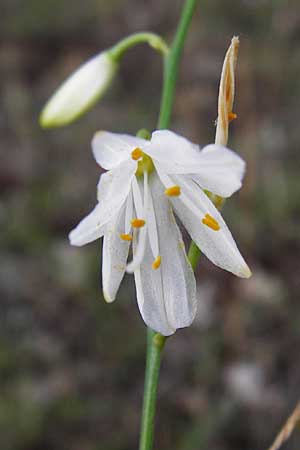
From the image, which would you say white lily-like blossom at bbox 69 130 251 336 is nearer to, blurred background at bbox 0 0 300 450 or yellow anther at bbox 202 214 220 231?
yellow anther at bbox 202 214 220 231

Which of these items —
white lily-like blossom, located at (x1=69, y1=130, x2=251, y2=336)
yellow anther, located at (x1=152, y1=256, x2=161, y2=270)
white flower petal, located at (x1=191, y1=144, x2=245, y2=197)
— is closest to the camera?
white flower petal, located at (x1=191, y1=144, x2=245, y2=197)

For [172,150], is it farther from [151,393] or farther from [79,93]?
[79,93]

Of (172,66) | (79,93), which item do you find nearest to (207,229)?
(172,66)

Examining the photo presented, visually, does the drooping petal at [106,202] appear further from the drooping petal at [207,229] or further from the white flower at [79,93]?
the white flower at [79,93]

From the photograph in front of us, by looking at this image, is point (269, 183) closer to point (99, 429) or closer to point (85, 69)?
point (99, 429)

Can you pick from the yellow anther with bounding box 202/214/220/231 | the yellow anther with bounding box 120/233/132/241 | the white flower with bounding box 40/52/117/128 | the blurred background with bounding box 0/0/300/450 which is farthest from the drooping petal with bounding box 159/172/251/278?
the blurred background with bounding box 0/0/300/450

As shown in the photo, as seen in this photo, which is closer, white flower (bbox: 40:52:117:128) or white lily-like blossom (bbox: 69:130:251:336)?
white lily-like blossom (bbox: 69:130:251:336)

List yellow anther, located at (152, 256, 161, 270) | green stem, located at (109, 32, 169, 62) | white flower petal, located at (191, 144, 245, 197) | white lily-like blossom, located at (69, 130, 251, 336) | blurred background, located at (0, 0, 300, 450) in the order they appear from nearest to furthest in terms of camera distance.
→ white flower petal, located at (191, 144, 245, 197)
white lily-like blossom, located at (69, 130, 251, 336)
yellow anther, located at (152, 256, 161, 270)
green stem, located at (109, 32, 169, 62)
blurred background, located at (0, 0, 300, 450)
